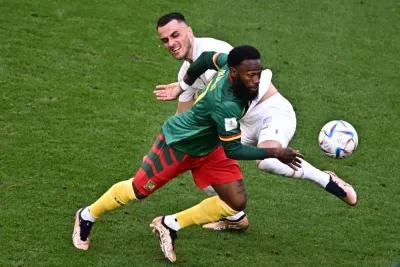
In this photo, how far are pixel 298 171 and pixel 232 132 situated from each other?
1375 millimetres

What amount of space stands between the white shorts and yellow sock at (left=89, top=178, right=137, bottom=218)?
4.02 feet

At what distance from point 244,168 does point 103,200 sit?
8.27 feet

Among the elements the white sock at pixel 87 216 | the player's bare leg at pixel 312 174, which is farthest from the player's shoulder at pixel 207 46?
the white sock at pixel 87 216

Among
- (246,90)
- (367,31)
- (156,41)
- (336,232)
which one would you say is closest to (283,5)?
(367,31)

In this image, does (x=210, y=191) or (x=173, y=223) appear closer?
(x=173, y=223)

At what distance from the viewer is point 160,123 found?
10.7m

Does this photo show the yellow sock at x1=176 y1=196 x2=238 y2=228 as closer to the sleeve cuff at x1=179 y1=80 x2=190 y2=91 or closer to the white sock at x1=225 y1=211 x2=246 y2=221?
the white sock at x1=225 y1=211 x2=246 y2=221

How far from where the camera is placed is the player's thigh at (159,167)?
24.2ft

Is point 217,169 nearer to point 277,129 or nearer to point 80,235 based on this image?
point 277,129

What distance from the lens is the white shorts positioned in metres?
7.93

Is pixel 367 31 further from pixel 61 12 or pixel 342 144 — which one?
pixel 342 144

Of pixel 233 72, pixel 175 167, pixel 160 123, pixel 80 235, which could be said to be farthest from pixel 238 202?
pixel 160 123

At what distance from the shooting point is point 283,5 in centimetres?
1503

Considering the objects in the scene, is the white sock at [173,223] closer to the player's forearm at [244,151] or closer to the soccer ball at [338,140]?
the player's forearm at [244,151]
